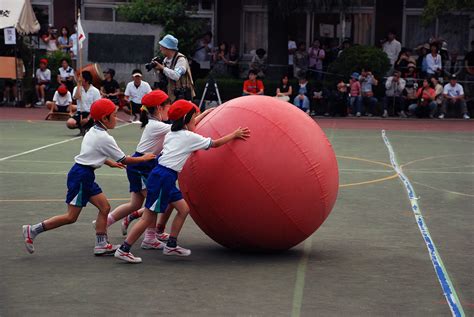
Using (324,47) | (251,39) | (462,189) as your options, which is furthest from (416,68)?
(462,189)

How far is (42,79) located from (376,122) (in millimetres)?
10950

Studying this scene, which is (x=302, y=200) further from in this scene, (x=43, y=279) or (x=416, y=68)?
(x=416, y=68)

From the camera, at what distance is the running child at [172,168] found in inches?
335

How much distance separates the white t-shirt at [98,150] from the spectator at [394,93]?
20.2 m

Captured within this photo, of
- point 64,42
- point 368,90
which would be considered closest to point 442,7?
point 368,90

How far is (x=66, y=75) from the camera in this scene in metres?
29.1

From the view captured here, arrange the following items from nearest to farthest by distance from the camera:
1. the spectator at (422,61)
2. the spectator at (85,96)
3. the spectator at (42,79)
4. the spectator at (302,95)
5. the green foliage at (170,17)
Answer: the spectator at (85,96)
the spectator at (302,95)
the spectator at (422,61)
the spectator at (42,79)
the green foliage at (170,17)

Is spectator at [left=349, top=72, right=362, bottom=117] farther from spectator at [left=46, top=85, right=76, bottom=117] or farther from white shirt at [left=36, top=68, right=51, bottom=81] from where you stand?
white shirt at [left=36, top=68, right=51, bottom=81]

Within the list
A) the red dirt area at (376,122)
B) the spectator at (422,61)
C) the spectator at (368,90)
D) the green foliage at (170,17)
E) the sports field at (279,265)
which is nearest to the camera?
the sports field at (279,265)

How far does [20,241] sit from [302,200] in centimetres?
304

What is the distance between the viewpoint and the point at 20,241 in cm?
952

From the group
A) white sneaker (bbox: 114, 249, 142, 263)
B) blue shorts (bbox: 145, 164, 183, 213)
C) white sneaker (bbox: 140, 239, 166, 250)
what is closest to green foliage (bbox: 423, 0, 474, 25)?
white sneaker (bbox: 140, 239, 166, 250)

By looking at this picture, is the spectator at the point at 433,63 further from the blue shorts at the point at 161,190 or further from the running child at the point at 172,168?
the blue shorts at the point at 161,190

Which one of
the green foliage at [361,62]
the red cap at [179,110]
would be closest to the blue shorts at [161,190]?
the red cap at [179,110]
